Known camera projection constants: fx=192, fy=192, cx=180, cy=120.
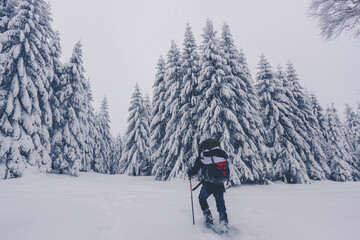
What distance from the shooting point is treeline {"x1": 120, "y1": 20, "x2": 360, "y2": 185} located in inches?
584

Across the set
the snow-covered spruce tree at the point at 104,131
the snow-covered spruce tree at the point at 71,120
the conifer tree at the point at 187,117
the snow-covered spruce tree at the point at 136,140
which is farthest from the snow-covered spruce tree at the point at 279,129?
the snow-covered spruce tree at the point at 104,131

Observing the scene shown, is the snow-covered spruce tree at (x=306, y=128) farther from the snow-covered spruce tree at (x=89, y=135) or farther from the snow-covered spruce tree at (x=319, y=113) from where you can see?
the snow-covered spruce tree at (x=89, y=135)

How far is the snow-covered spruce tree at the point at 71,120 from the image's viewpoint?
60.6ft

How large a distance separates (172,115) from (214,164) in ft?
44.8

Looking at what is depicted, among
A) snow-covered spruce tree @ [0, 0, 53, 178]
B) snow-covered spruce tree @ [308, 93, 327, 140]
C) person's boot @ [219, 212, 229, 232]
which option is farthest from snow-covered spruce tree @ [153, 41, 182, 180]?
snow-covered spruce tree @ [308, 93, 327, 140]

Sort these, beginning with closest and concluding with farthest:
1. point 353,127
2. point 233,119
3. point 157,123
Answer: point 233,119 → point 157,123 → point 353,127

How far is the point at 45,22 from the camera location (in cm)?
1642

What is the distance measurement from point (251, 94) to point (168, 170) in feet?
35.2

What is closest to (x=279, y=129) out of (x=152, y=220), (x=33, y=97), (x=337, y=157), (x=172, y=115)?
(x=172, y=115)

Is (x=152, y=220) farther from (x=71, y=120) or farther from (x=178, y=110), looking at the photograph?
(x=71, y=120)

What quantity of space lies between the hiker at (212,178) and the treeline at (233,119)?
8959 millimetres

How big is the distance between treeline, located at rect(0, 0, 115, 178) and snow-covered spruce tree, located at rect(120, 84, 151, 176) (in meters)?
7.58

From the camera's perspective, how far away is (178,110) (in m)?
18.3

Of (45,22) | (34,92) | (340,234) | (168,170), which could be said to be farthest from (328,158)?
(45,22)
